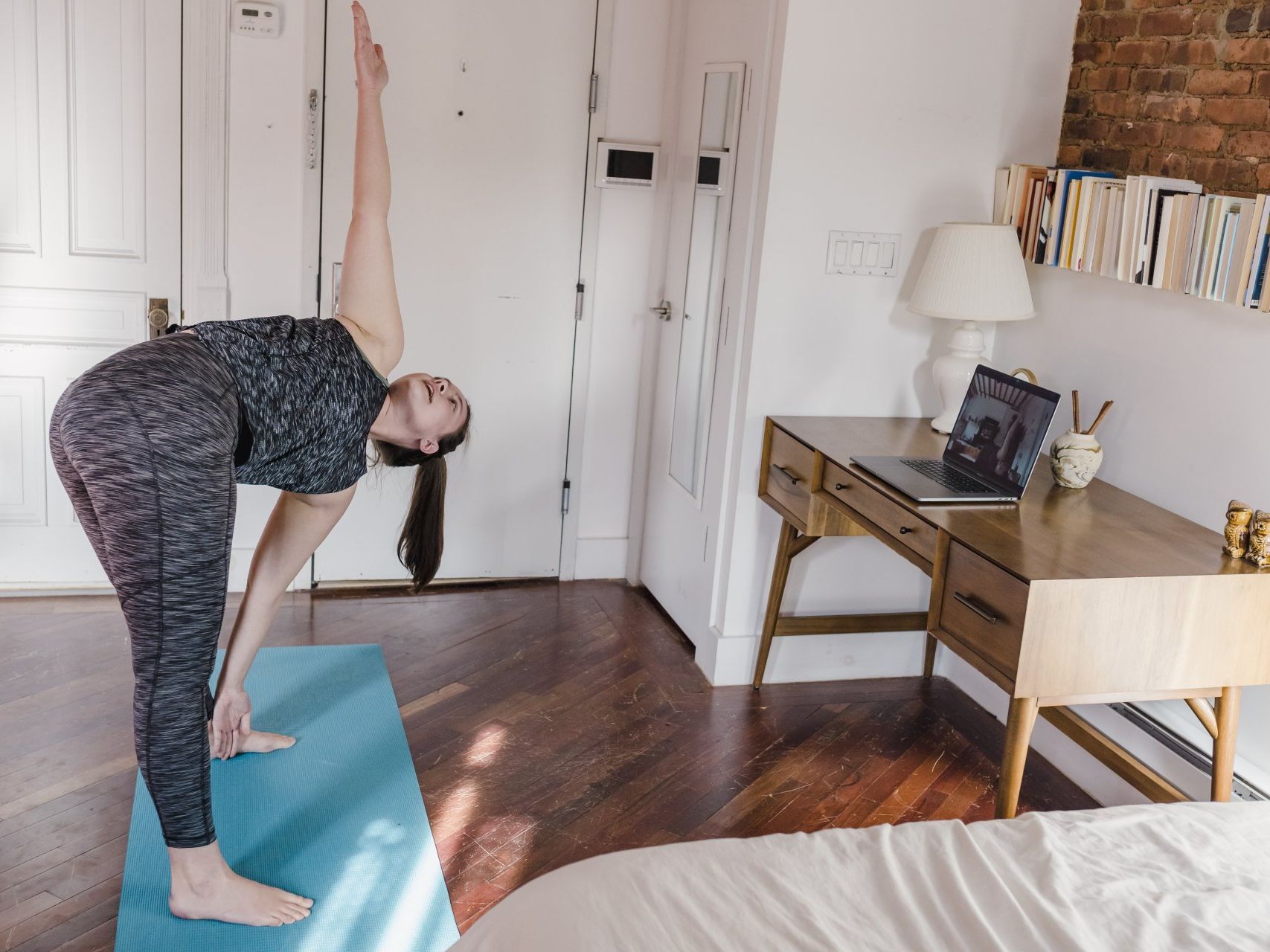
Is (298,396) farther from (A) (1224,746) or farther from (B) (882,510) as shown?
(A) (1224,746)

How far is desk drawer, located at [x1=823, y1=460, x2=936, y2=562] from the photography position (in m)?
2.49

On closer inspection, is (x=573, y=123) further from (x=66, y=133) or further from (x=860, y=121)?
(x=66, y=133)

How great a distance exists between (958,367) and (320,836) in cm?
197

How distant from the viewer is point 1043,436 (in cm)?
254

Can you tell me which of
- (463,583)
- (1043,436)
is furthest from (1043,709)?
(463,583)

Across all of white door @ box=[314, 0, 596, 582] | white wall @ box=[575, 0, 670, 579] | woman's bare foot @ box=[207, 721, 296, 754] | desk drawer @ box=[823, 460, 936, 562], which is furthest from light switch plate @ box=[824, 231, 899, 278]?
woman's bare foot @ box=[207, 721, 296, 754]

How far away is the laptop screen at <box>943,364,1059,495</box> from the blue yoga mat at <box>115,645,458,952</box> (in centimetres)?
150

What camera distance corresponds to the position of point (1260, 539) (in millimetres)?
2244

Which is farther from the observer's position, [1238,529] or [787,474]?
[787,474]

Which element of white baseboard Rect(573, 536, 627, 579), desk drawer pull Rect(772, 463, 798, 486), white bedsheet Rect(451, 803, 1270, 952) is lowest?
white baseboard Rect(573, 536, 627, 579)

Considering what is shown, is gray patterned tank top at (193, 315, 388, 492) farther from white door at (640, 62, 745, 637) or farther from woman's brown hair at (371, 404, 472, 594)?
white door at (640, 62, 745, 637)

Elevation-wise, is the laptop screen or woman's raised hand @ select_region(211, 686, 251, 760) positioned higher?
the laptop screen

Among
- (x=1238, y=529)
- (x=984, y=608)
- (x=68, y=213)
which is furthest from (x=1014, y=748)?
(x=68, y=213)

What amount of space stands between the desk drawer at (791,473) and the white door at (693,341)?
210 mm
